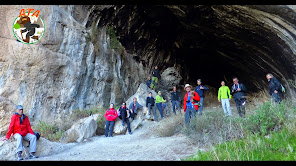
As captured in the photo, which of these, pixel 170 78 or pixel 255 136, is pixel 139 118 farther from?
pixel 170 78

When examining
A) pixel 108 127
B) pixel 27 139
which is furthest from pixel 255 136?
pixel 108 127

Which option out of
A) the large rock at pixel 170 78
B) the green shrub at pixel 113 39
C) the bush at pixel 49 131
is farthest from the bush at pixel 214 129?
the large rock at pixel 170 78

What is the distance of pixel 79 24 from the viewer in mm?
12414

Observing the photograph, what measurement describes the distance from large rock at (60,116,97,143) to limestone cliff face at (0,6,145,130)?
7.44 ft

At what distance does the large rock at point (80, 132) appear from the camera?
301 inches

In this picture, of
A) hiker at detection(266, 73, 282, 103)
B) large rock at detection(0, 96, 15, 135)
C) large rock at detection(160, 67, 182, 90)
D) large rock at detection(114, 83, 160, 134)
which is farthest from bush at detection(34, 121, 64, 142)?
large rock at detection(160, 67, 182, 90)

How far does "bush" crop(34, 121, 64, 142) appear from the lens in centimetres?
802

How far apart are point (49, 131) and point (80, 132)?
177 centimetres

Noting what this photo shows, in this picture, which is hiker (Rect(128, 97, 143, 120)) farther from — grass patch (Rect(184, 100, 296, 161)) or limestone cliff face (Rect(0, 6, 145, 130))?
grass patch (Rect(184, 100, 296, 161))

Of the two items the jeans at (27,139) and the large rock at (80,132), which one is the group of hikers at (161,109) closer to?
the jeans at (27,139)

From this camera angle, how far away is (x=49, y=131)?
8.61 meters
